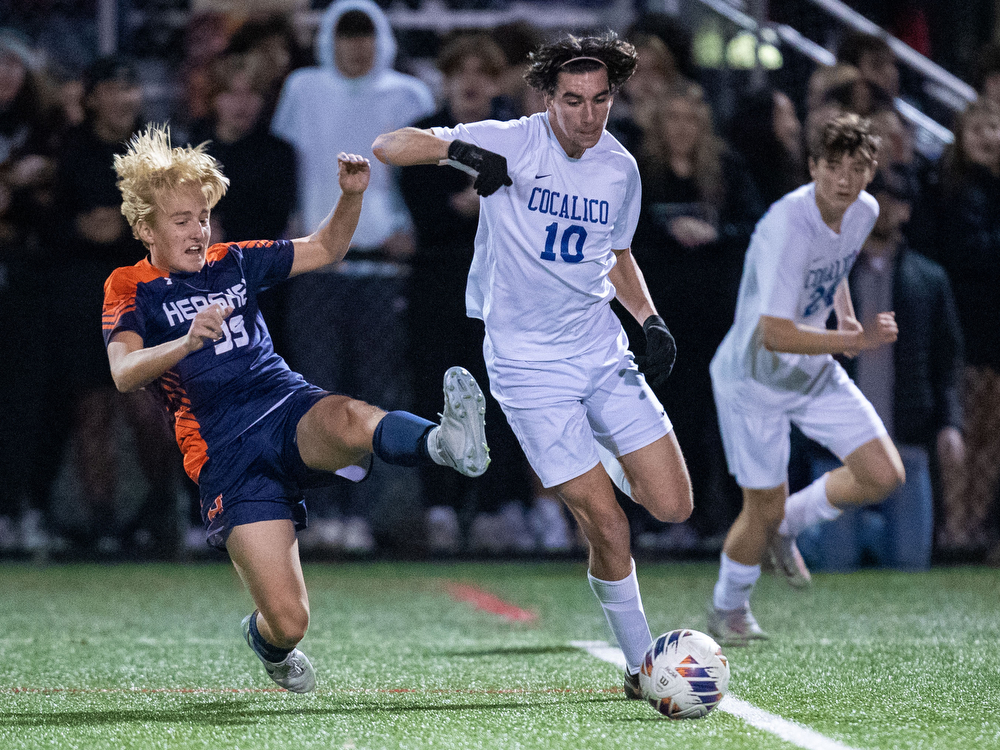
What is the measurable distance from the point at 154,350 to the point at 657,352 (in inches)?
68.2

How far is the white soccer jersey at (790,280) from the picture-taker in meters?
6.01

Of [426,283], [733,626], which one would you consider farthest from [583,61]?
[426,283]

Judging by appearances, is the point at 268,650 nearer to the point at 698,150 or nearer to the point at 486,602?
the point at 486,602

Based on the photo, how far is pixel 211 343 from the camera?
15.8 feet

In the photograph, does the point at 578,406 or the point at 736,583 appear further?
the point at 736,583

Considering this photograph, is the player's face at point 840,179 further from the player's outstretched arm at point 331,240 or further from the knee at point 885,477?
the player's outstretched arm at point 331,240

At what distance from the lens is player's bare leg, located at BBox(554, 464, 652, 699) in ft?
15.7

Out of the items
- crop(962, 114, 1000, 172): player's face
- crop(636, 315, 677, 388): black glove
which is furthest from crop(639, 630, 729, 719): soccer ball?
crop(962, 114, 1000, 172): player's face

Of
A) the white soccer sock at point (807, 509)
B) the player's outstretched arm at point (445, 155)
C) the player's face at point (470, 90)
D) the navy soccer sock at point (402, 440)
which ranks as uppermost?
the player's face at point (470, 90)

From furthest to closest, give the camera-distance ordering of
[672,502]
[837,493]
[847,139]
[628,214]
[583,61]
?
[837,493]
[847,139]
[628,214]
[672,502]
[583,61]

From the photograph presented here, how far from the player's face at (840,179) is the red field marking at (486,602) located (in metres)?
2.44

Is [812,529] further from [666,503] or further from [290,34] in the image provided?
[290,34]

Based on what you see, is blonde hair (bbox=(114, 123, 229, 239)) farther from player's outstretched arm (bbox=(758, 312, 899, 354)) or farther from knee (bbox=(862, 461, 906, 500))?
knee (bbox=(862, 461, 906, 500))

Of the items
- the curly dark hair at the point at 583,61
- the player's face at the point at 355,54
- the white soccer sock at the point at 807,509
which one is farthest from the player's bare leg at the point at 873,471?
the player's face at the point at 355,54
